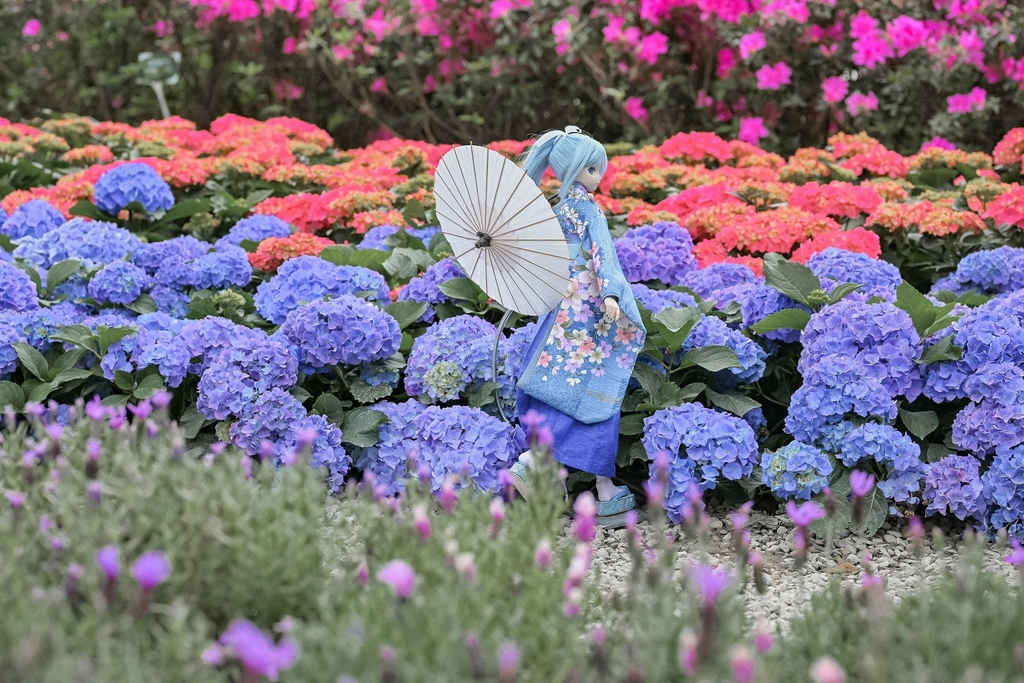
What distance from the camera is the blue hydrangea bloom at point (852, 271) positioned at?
126 inches

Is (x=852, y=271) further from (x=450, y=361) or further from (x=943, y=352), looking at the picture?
(x=450, y=361)

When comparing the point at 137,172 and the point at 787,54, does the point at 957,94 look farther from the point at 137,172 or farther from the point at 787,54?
the point at 137,172

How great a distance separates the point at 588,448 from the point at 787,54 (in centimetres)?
442

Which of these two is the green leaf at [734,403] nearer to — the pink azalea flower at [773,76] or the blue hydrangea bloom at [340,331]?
the blue hydrangea bloom at [340,331]

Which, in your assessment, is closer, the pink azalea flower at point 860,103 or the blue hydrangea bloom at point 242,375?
the blue hydrangea bloom at point 242,375

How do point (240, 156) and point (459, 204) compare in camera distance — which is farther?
point (240, 156)

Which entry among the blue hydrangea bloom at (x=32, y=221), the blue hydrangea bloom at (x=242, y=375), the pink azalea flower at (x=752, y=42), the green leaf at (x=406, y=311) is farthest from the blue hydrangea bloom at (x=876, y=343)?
the pink azalea flower at (x=752, y=42)

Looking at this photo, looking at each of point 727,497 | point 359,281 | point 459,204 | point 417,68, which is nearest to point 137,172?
point 359,281

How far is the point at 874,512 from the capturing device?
2711mm

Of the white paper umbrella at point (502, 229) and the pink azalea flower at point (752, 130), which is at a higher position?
the white paper umbrella at point (502, 229)

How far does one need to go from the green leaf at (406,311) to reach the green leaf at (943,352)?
1.42 metres

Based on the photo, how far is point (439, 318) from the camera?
340 cm

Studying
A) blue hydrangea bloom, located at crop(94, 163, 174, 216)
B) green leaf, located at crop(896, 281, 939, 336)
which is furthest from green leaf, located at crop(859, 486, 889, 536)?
blue hydrangea bloom, located at crop(94, 163, 174, 216)

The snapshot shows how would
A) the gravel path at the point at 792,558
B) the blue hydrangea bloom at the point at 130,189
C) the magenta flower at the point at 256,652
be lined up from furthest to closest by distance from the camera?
the blue hydrangea bloom at the point at 130,189 < the gravel path at the point at 792,558 < the magenta flower at the point at 256,652
